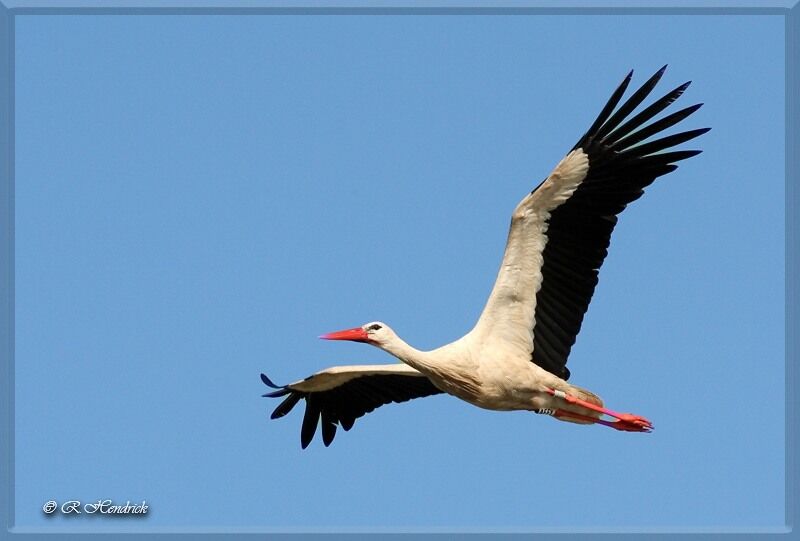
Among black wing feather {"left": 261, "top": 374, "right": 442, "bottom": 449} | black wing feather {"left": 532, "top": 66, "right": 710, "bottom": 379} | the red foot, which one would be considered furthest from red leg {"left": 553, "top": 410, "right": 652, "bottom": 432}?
black wing feather {"left": 261, "top": 374, "right": 442, "bottom": 449}

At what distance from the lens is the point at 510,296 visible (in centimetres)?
1468

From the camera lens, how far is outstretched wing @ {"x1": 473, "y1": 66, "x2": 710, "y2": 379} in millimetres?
14484

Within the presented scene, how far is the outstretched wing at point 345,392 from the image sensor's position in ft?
53.1

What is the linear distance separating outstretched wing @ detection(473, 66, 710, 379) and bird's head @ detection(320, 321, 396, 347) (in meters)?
0.87

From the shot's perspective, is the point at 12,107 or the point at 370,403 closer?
the point at 12,107

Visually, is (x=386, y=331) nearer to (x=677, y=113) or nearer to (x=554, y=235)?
(x=554, y=235)

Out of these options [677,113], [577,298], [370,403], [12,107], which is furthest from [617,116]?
[12,107]

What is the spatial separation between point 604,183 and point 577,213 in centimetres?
35

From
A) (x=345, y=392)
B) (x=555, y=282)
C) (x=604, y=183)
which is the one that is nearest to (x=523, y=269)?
(x=555, y=282)

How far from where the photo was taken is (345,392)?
1680 cm

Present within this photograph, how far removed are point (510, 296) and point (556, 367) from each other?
781 millimetres

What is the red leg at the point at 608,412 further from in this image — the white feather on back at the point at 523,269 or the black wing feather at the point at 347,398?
the black wing feather at the point at 347,398

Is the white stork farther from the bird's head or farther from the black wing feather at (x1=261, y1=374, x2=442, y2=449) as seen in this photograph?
the black wing feather at (x1=261, y1=374, x2=442, y2=449)

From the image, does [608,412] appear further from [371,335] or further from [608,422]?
[371,335]
